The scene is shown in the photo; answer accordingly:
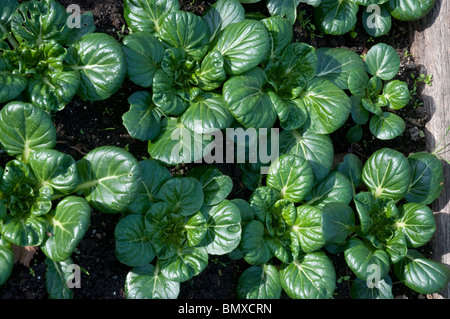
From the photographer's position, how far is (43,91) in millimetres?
2773

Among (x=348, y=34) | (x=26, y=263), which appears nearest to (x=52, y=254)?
(x=26, y=263)

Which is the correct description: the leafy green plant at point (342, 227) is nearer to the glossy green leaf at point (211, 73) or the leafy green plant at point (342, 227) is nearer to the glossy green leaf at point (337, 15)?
the glossy green leaf at point (211, 73)

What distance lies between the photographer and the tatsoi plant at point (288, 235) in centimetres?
309

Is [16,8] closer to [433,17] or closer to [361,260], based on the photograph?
[361,260]

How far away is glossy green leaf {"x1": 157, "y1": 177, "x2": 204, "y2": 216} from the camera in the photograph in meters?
2.95

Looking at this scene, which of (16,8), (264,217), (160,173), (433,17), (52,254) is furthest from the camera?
(433,17)

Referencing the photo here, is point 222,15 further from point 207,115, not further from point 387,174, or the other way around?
point 387,174

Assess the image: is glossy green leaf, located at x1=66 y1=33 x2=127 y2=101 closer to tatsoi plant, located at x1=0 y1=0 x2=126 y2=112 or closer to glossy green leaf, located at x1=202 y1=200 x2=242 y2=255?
tatsoi plant, located at x1=0 y1=0 x2=126 y2=112

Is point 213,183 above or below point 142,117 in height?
below

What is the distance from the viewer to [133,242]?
2867mm

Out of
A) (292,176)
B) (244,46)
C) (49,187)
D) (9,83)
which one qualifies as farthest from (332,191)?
(9,83)

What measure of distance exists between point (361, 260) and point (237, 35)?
1660 mm

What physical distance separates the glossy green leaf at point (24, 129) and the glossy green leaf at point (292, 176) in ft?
4.61

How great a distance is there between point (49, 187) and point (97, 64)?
766mm
